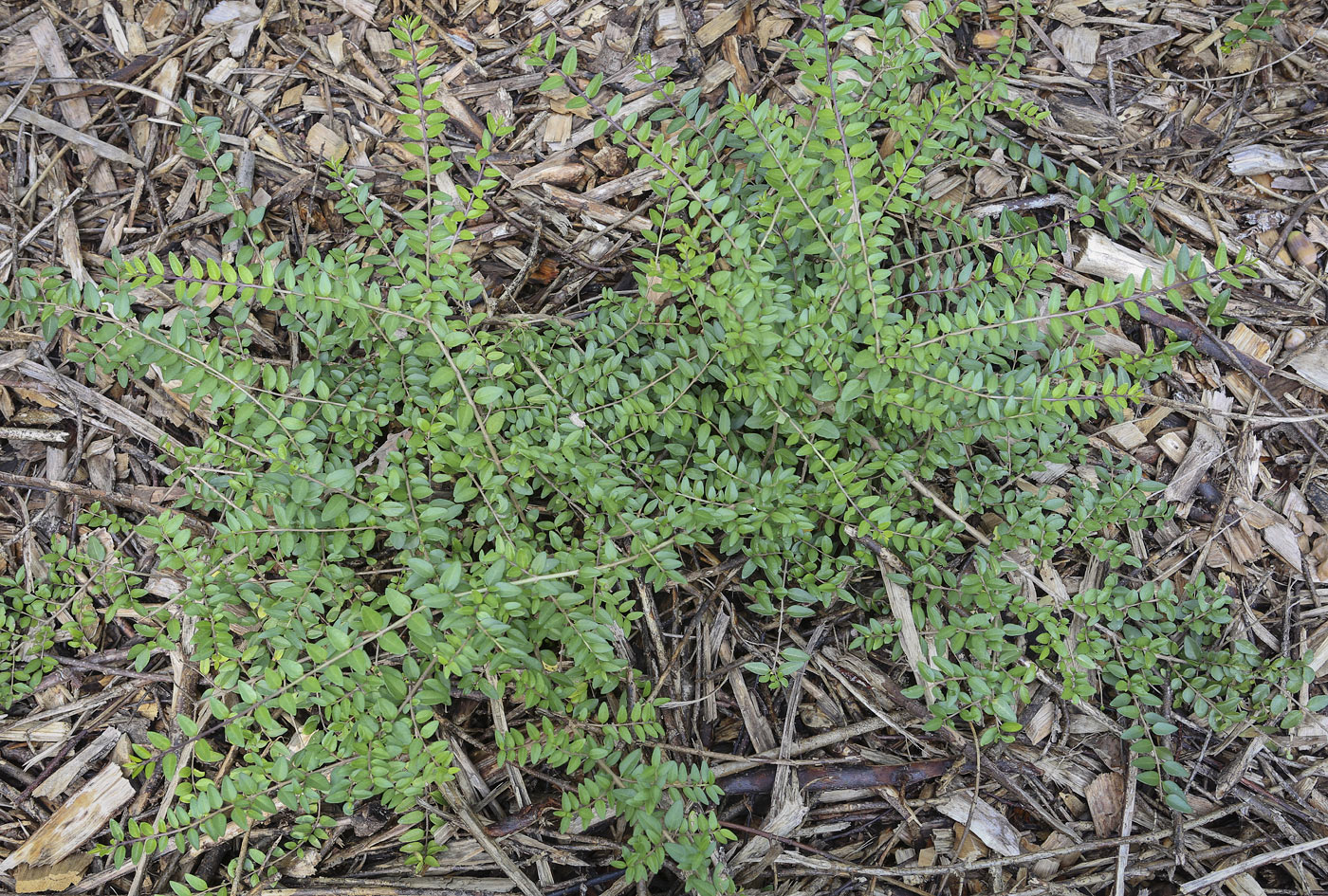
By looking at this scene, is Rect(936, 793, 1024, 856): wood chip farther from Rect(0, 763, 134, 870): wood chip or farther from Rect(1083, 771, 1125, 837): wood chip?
Rect(0, 763, 134, 870): wood chip

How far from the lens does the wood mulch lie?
3123 millimetres

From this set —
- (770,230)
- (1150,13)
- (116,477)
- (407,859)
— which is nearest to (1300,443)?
(1150,13)

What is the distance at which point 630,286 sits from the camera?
11.8ft

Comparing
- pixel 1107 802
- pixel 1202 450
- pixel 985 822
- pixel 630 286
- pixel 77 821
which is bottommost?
pixel 1107 802

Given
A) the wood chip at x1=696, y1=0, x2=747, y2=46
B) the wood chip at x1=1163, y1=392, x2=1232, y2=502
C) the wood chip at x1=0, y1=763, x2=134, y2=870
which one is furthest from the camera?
the wood chip at x1=696, y1=0, x2=747, y2=46

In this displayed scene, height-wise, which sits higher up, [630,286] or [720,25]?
[720,25]

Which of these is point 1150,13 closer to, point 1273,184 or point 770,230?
point 1273,184

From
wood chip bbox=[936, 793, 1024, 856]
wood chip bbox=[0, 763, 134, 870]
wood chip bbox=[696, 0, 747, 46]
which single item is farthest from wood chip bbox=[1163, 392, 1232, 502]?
wood chip bbox=[0, 763, 134, 870]

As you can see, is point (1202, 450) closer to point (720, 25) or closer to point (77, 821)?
point (720, 25)

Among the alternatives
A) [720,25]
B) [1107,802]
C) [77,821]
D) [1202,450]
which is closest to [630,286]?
[720,25]

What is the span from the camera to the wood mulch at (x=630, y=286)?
123 inches

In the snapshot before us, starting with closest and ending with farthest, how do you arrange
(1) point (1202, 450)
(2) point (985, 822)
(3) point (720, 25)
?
(2) point (985, 822) < (1) point (1202, 450) < (3) point (720, 25)

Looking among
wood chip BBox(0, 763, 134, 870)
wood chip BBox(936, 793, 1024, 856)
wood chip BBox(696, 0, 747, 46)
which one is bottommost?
wood chip BBox(936, 793, 1024, 856)

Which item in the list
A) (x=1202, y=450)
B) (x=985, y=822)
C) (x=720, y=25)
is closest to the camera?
(x=985, y=822)
